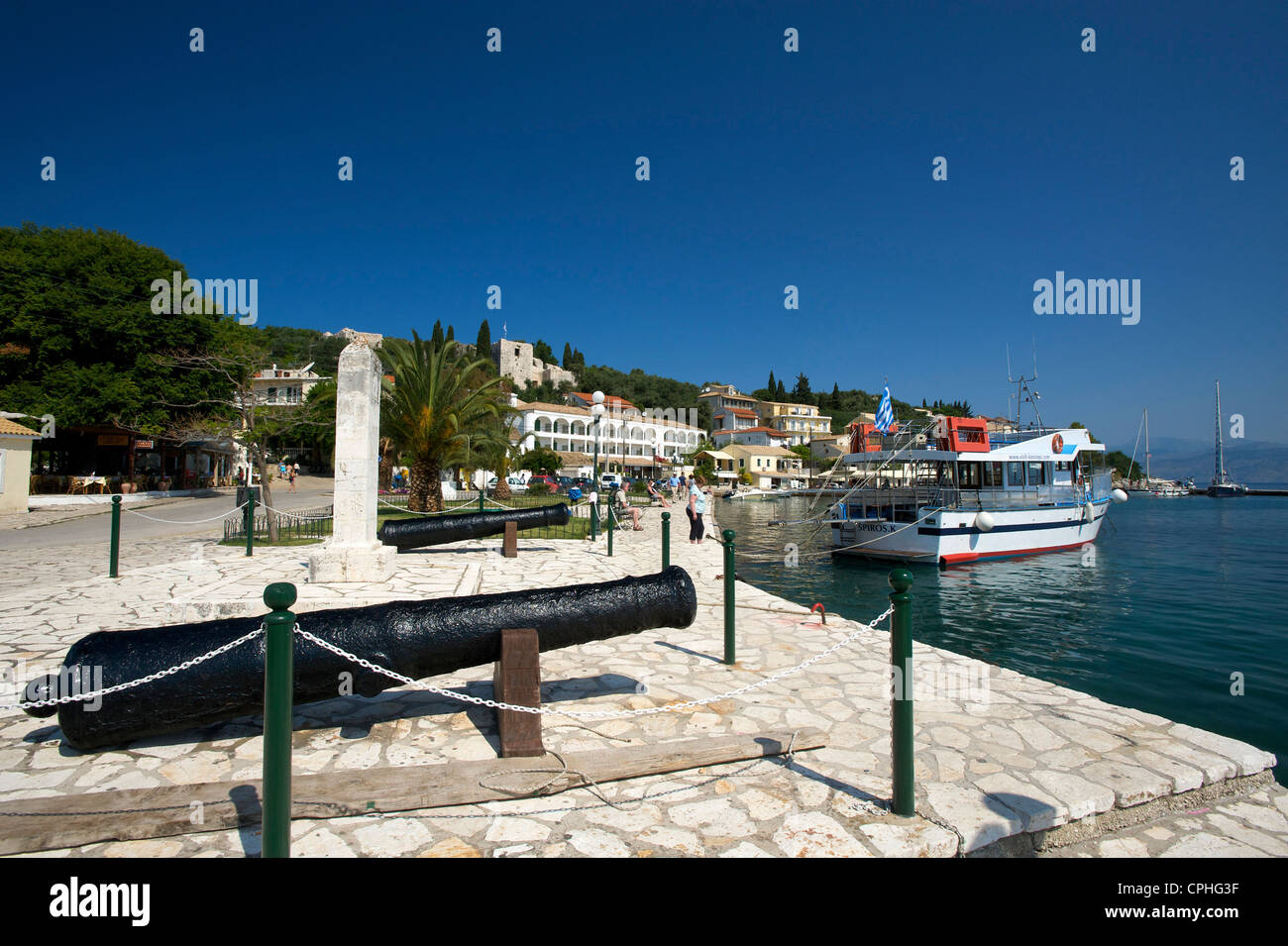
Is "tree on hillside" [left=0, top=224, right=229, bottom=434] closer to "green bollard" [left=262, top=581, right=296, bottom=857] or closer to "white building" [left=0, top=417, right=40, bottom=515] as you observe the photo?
"white building" [left=0, top=417, right=40, bottom=515]

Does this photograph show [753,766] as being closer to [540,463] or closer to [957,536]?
[957,536]

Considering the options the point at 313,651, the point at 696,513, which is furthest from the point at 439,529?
the point at 696,513

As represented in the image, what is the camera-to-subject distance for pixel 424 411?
58.0 ft

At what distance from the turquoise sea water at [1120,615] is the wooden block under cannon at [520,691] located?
648 cm

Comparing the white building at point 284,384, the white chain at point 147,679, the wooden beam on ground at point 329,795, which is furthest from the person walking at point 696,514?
the white building at point 284,384

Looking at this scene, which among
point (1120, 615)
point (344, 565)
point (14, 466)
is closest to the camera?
point (344, 565)

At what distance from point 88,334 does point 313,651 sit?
3546 centimetres

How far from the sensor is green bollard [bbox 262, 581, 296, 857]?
91.7 inches

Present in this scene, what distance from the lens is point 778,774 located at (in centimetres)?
352

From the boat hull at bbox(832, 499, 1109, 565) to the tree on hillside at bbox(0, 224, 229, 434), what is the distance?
94.0 ft

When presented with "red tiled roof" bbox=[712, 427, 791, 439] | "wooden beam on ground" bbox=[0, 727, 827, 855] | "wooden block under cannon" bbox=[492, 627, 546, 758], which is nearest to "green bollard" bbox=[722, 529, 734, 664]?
"wooden beam on ground" bbox=[0, 727, 827, 855]

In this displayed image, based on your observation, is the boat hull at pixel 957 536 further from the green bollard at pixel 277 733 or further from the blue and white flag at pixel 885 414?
the green bollard at pixel 277 733
